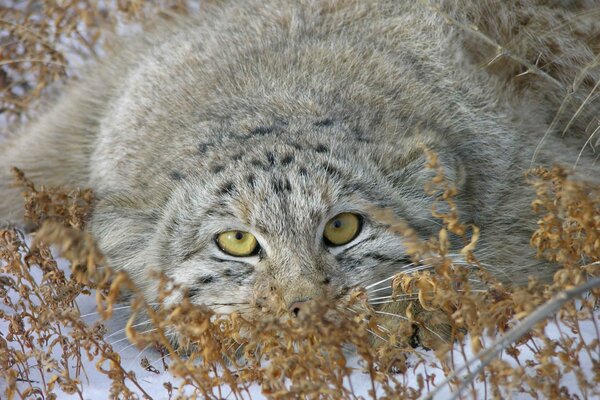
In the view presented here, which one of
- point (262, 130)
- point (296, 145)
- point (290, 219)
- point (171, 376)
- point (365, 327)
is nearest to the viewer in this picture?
point (365, 327)

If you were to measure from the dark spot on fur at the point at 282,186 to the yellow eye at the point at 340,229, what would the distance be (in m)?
0.24

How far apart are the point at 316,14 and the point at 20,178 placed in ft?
6.50

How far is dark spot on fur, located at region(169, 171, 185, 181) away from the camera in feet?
13.4

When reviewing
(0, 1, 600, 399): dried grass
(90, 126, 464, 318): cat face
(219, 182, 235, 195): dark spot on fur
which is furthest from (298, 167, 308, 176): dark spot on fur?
(0, 1, 600, 399): dried grass

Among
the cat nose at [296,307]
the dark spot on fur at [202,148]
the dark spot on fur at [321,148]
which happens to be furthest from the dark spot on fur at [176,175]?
the cat nose at [296,307]

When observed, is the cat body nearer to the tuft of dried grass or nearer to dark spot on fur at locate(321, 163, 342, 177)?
dark spot on fur at locate(321, 163, 342, 177)

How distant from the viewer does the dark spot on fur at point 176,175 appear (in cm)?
407

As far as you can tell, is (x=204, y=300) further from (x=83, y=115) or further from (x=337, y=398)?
(x=83, y=115)

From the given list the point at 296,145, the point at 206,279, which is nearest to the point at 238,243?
the point at 206,279

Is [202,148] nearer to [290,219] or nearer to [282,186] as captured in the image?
[282,186]

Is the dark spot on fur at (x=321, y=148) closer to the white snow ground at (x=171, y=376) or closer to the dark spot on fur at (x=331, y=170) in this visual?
the dark spot on fur at (x=331, y=170)

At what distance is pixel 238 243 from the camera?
383 cm

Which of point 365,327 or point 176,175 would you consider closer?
point 365,327

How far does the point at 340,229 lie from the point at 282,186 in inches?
12.8
